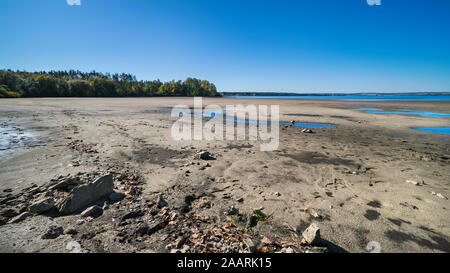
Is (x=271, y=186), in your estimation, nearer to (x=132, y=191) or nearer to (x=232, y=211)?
(x=232, y=211)

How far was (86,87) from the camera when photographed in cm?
7694

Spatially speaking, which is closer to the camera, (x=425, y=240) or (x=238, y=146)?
(x=425, y=240)

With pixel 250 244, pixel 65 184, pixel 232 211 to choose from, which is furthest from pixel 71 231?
pixel 250 244

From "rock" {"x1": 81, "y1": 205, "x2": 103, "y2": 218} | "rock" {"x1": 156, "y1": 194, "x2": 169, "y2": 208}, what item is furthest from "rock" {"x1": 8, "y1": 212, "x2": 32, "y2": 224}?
"rock" {"x1": 156, "y1": 194, "x2": 169, "y2": 208}

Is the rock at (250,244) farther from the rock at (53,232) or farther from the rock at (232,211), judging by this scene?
the rock at (53,232)

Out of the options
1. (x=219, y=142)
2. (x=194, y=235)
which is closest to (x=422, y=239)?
(x=194, y=235)

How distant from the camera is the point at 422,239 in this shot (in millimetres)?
3141

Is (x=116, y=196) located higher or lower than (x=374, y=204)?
higher

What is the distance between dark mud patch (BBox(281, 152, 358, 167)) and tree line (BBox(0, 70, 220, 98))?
7974 cm

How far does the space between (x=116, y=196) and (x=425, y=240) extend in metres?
6.25

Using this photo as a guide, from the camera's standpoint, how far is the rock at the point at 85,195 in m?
3.56

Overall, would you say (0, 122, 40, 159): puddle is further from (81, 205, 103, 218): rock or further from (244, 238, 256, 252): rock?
(244, 238, 256, 252): rock
